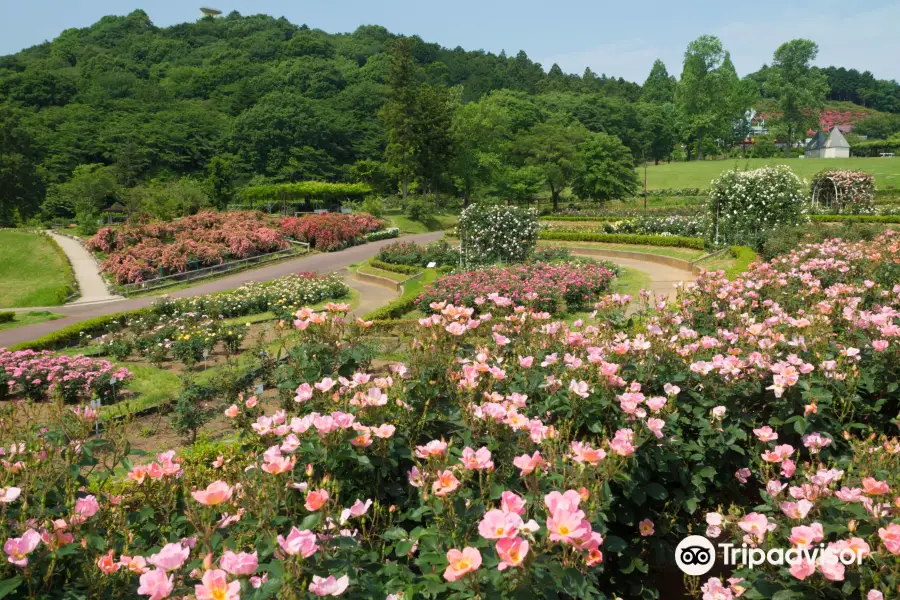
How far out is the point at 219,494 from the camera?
206 centimetres

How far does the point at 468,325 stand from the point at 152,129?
63.6 meters

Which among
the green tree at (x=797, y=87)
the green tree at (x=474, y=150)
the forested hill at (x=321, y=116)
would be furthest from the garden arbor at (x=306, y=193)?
the green tree at (x=797, y=87)

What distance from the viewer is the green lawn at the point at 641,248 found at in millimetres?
19828

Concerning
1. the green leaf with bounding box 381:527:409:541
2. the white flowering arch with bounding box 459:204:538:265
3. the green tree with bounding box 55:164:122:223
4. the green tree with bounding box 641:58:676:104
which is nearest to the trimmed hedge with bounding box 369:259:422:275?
the white flowering arch with bounding box 459:204:538:265

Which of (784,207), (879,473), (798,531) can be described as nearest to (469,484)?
(798,531)

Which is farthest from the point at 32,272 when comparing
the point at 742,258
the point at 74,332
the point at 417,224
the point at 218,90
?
the point at 218,90

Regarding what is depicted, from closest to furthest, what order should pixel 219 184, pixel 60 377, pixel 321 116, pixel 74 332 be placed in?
pixel 60 377, pixel 74 332, pixel 219 184, pixel 321 116

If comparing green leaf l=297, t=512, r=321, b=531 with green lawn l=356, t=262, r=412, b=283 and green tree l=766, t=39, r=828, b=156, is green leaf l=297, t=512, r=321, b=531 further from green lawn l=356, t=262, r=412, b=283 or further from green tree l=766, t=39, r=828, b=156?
green tree l=766, t=39, r=828, b=156

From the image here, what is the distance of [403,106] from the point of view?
148 feet

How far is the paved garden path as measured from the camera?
20.8m

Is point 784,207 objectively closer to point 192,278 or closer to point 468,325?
point 468,325

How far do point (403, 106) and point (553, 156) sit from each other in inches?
466

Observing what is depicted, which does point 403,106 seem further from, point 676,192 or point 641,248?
point 641,248

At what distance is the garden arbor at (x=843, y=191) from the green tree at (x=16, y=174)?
4905cm
